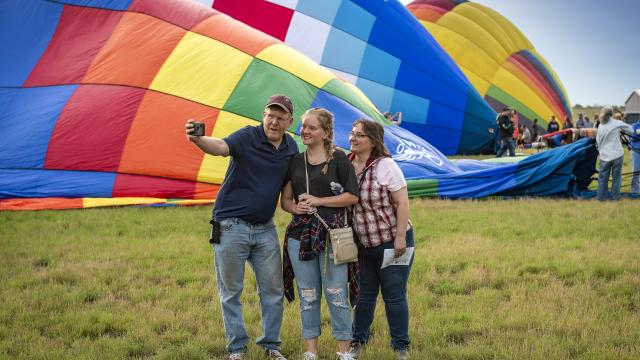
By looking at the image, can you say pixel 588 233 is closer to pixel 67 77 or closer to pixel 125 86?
pixel 125 86

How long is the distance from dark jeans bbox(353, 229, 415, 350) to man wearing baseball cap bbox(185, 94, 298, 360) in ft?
1.52

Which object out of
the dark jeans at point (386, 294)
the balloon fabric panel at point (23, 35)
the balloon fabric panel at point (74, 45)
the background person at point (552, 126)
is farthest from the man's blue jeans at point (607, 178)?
the background person at point (552, 126)

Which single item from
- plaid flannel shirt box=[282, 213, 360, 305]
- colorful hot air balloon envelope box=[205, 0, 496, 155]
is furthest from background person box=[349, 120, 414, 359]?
colorful hot air balloon envelope box=[205, 0, 496, 155]

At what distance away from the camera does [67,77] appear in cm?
758

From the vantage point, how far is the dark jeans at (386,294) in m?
3.09

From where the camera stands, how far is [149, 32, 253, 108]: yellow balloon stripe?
745 centimetres

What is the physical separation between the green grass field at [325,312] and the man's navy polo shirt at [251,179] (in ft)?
2.49

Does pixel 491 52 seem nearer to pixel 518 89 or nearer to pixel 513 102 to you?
pixel 518 89

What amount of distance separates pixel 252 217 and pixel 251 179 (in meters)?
0.20

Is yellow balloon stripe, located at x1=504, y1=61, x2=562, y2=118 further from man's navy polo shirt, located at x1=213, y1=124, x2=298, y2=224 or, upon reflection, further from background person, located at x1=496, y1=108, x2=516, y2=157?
Result: man's navy polo shirt, located at x1=213, y1=124, x2=298, y2=224

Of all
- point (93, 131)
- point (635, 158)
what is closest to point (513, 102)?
point (635, 158)

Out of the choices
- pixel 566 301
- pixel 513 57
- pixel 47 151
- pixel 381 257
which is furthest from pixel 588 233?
pixel 513 57

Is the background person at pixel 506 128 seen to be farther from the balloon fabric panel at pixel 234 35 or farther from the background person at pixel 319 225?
the background person at pixel 319 225

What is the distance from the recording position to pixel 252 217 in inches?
121
